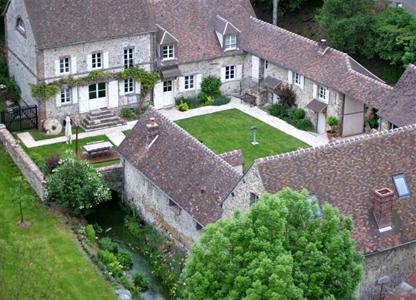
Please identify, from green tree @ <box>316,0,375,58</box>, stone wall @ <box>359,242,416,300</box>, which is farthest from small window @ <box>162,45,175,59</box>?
stone wall @ <box>359,242,416,300</box>

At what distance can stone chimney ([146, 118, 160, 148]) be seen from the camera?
52094mm

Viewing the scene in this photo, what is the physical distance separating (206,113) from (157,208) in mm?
16693

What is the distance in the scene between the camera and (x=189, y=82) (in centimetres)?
6756

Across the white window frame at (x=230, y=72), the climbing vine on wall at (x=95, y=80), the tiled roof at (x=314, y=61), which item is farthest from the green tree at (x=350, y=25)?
the climbing vine on wall at (x=95, y=80)

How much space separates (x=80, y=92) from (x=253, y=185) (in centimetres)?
2527

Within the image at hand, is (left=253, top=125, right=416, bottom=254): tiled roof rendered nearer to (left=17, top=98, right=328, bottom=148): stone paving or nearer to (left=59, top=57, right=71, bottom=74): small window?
(left=17, top=98, right=328, bottom=148): stone paving

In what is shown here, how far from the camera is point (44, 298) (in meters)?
41.2

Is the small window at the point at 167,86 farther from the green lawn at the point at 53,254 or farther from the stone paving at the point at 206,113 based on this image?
the green lawn at the point at 53,254

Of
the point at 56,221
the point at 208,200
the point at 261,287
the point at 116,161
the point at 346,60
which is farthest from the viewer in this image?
the point at 346,60

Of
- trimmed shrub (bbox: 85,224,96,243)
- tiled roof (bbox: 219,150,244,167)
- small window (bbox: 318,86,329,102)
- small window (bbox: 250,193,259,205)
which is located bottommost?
trimmed shrub (bbox: 85,224,96,243)

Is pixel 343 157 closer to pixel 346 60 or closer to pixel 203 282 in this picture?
pixel 203 282

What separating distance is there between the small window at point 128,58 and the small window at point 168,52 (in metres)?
2.38

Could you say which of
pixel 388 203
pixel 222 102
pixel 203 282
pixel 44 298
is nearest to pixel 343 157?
pixel 388 203

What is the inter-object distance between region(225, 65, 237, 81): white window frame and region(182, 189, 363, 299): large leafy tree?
33658 millimetres
